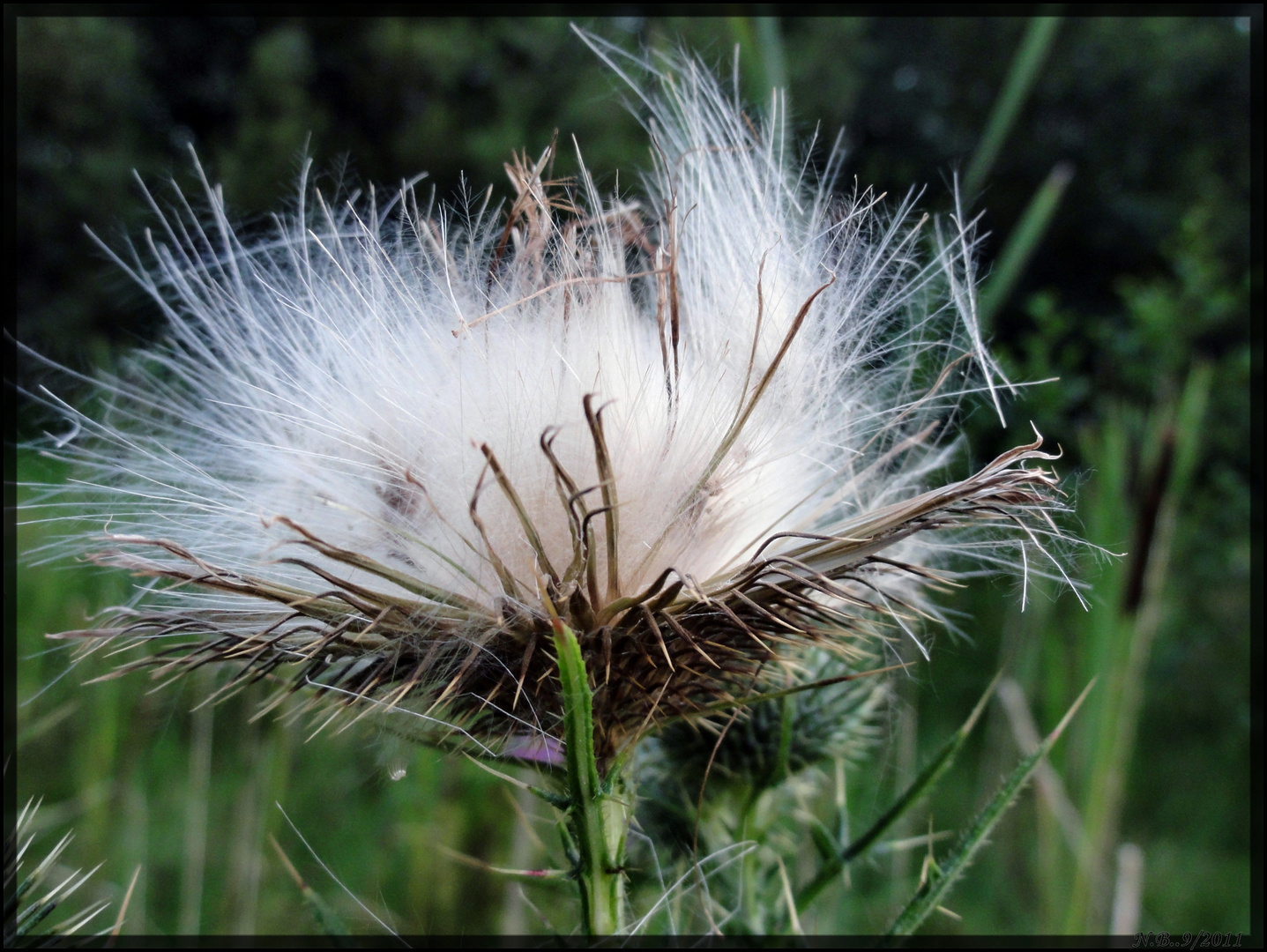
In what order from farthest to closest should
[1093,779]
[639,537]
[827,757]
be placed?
[1093,779]
[827,757]
[639,537]

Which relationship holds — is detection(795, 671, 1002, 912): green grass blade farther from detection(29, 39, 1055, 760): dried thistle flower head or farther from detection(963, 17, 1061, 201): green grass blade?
detection(963, 17, 1061, 201): green grass blade

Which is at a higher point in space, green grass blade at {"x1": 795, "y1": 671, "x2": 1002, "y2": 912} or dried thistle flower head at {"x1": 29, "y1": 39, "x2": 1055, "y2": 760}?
dried thistle flower head at {"x1": 29, "y1": 39, "x2": 1055, "y2": 760}

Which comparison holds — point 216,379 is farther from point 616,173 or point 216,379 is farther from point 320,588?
point 616,173

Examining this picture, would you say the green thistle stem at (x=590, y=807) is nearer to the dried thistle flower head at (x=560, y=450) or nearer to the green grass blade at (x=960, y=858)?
the dried thistle flower head at (x=560, y=450)

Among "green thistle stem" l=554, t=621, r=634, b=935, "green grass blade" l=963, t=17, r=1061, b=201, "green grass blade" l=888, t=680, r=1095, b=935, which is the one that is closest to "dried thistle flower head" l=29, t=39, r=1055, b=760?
"green thistle stem" l=554, t=621, r=634, b=935

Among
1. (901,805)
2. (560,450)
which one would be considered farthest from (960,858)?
(560,450)

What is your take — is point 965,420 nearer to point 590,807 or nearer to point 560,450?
point 560,450

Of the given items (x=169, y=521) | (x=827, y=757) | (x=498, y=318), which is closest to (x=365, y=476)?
(x=498, y=318)

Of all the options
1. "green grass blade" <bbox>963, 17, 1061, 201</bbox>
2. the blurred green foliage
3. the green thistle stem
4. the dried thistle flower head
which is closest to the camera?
the green thistle stem
